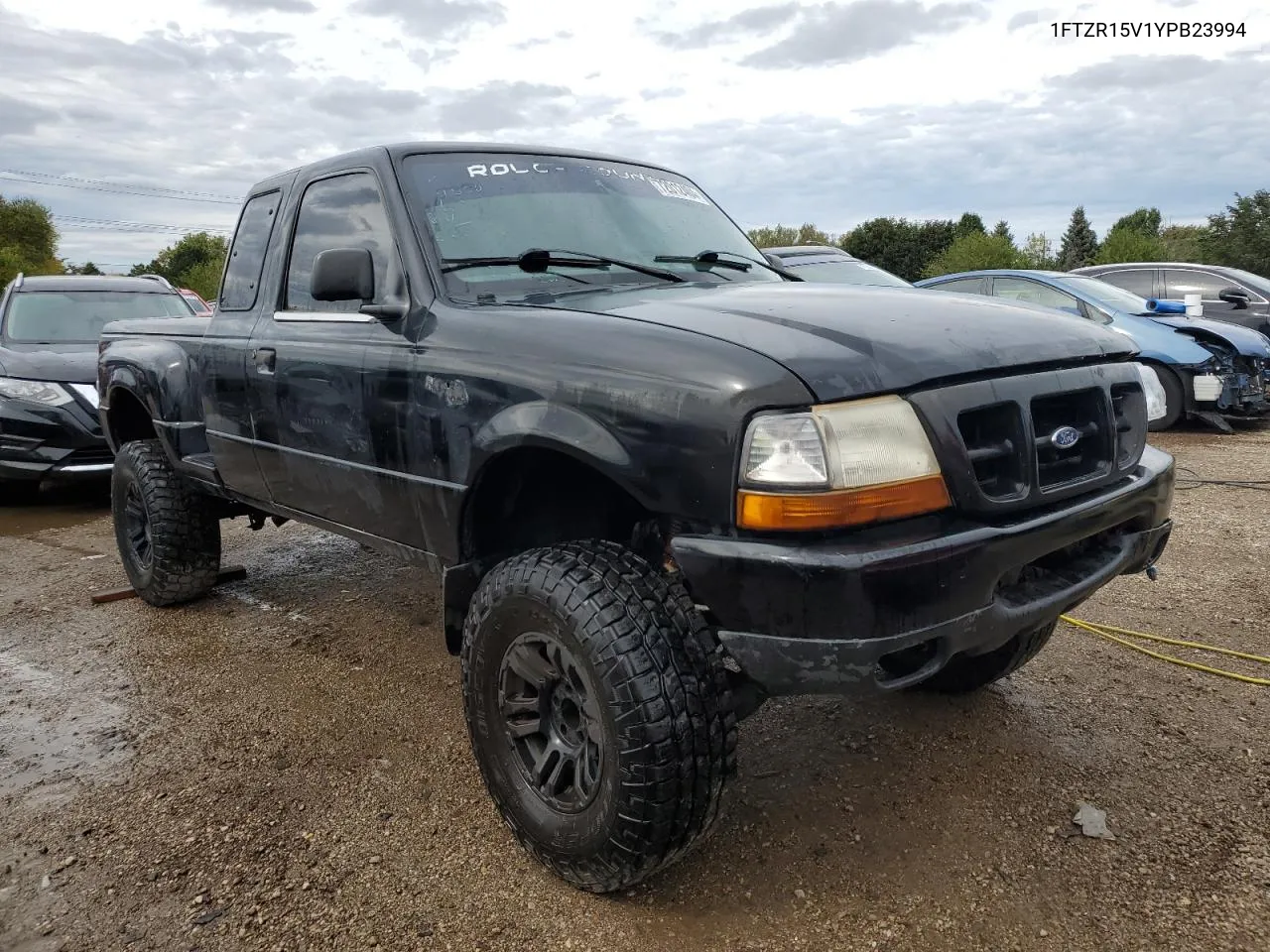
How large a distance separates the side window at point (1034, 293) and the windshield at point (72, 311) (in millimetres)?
7547

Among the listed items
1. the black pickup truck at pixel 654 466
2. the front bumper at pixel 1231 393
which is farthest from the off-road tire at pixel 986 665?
the front bumper at pixel 1231 393

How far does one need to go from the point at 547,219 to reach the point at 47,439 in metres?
5.44

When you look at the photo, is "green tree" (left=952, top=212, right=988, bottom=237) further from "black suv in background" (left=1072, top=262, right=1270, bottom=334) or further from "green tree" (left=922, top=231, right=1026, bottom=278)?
"black suv in background" (left=1072, top=262, right=1270, bottom=334)

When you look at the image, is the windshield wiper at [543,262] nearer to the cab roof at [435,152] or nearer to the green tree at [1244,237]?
the cab roof at [435,152]

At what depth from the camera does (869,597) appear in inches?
70.1

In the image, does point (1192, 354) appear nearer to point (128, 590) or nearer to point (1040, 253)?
point (128, 590)

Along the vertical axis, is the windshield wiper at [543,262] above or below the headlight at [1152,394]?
above

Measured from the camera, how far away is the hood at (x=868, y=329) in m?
1.92

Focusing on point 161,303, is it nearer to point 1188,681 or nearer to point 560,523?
point 560,523

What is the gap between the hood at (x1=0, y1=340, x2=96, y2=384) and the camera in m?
6.71

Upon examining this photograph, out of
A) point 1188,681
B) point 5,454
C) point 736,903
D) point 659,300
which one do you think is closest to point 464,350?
point 659,300

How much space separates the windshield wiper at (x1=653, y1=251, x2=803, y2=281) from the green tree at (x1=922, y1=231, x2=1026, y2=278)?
29951 millimetres

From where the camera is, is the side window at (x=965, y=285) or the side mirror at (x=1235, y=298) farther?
the side mirror at (x=1235, y=298)

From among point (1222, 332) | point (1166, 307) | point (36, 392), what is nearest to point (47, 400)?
point (36, 392)
